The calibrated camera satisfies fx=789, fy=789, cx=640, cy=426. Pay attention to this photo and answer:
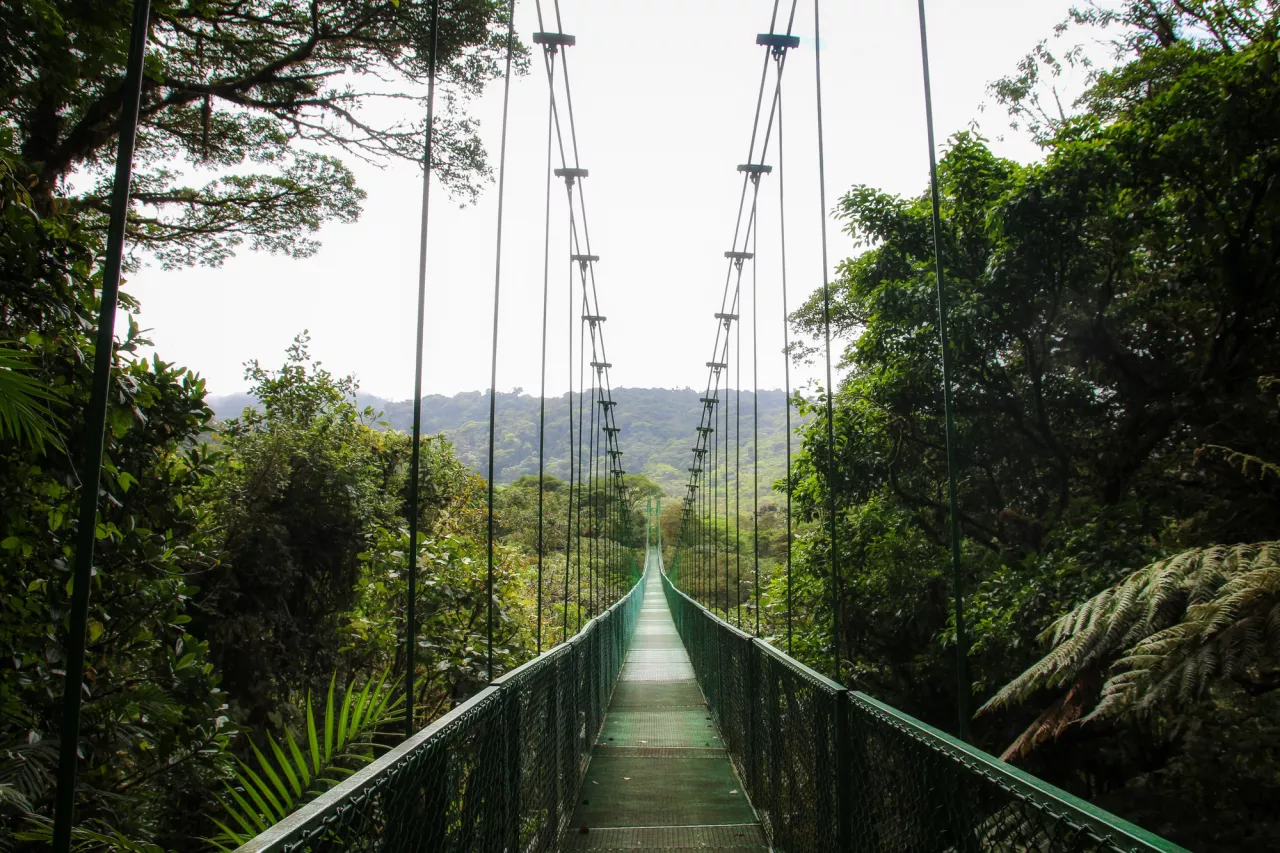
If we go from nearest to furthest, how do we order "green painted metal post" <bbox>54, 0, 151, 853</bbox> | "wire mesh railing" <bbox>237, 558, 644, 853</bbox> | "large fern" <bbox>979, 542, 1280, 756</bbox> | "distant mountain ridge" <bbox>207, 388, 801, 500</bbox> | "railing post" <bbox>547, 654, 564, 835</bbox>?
"green painted metal post" <bbox>54, 0, 151, 853</bbox> → "wire mesh railing" <bbox>237, 558, 644, 853</bbox> → "large fern" <bbox>979, 542, 1280, 756</bbox> → "railing post" <bbox>547, 654, 564, 835</bbox> → "distant mountain ridge" <bbox>207, 388, 801, 500</bbox>

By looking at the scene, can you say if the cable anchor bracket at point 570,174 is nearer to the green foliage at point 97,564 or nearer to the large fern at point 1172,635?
the green foliage at point 97,564

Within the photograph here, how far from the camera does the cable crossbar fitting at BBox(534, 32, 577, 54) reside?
5453 mm

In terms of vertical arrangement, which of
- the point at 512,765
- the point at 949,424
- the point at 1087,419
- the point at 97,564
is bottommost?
the point at 512,765

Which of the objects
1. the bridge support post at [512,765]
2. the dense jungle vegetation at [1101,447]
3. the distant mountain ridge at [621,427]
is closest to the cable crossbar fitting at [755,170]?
the dense jungle vegetation at [1101,447]

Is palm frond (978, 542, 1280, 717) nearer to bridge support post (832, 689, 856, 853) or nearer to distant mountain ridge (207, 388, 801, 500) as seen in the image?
bridge support post (832, 689, 856, 853)

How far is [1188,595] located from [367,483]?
6.38 meters

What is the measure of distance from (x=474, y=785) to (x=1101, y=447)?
4949 mm

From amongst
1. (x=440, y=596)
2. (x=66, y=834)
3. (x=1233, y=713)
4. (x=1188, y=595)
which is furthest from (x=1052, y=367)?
(x=66, y=834)

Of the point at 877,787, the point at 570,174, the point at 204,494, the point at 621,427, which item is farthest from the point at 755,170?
the point at 621,427

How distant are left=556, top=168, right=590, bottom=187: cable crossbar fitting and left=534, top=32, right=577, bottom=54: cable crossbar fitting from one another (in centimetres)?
147

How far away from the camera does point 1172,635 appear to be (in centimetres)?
236

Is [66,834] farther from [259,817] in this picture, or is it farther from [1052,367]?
[1052,367]

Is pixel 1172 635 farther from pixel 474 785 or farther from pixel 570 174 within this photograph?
pixel 570 174

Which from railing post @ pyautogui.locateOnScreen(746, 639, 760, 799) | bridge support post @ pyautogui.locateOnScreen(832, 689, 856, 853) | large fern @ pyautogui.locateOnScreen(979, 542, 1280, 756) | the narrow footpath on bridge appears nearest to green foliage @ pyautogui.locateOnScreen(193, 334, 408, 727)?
the narrow footpath on bridge
